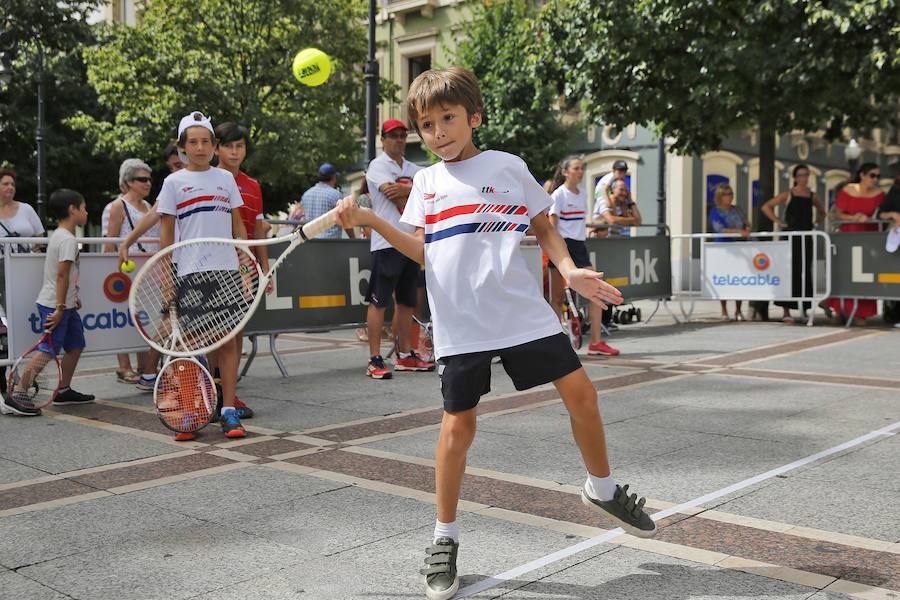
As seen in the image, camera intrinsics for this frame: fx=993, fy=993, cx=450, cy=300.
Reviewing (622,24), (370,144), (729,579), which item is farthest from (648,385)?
(370,144)

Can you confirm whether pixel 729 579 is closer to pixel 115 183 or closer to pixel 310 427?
pixel 310 427

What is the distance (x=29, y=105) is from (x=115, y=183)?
11.6 ft

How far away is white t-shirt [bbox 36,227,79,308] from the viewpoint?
6965 millimetres

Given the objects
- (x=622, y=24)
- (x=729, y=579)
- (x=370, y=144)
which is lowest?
(x=729, y=579)

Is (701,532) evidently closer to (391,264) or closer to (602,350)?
(391,264)

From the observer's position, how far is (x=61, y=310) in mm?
6992

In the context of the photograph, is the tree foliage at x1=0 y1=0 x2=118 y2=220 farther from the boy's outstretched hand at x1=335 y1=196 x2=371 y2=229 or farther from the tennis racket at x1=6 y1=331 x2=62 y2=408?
the boy's outstretched hand at x1=335 y1=196 x2=371 y2=229

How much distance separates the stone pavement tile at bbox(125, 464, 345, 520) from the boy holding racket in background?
260 cm

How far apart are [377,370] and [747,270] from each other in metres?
7.40

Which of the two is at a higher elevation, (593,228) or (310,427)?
(593,228)

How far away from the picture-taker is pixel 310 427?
618 cm

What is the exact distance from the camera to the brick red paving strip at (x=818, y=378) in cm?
774

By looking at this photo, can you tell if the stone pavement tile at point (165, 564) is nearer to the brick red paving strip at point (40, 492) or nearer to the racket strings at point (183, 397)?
the brick red paving strip at point (40, 492)

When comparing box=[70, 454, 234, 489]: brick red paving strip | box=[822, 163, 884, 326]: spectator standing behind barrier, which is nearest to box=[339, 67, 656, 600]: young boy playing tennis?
box=[70, 454, 234, 489]: brick red paving strip
